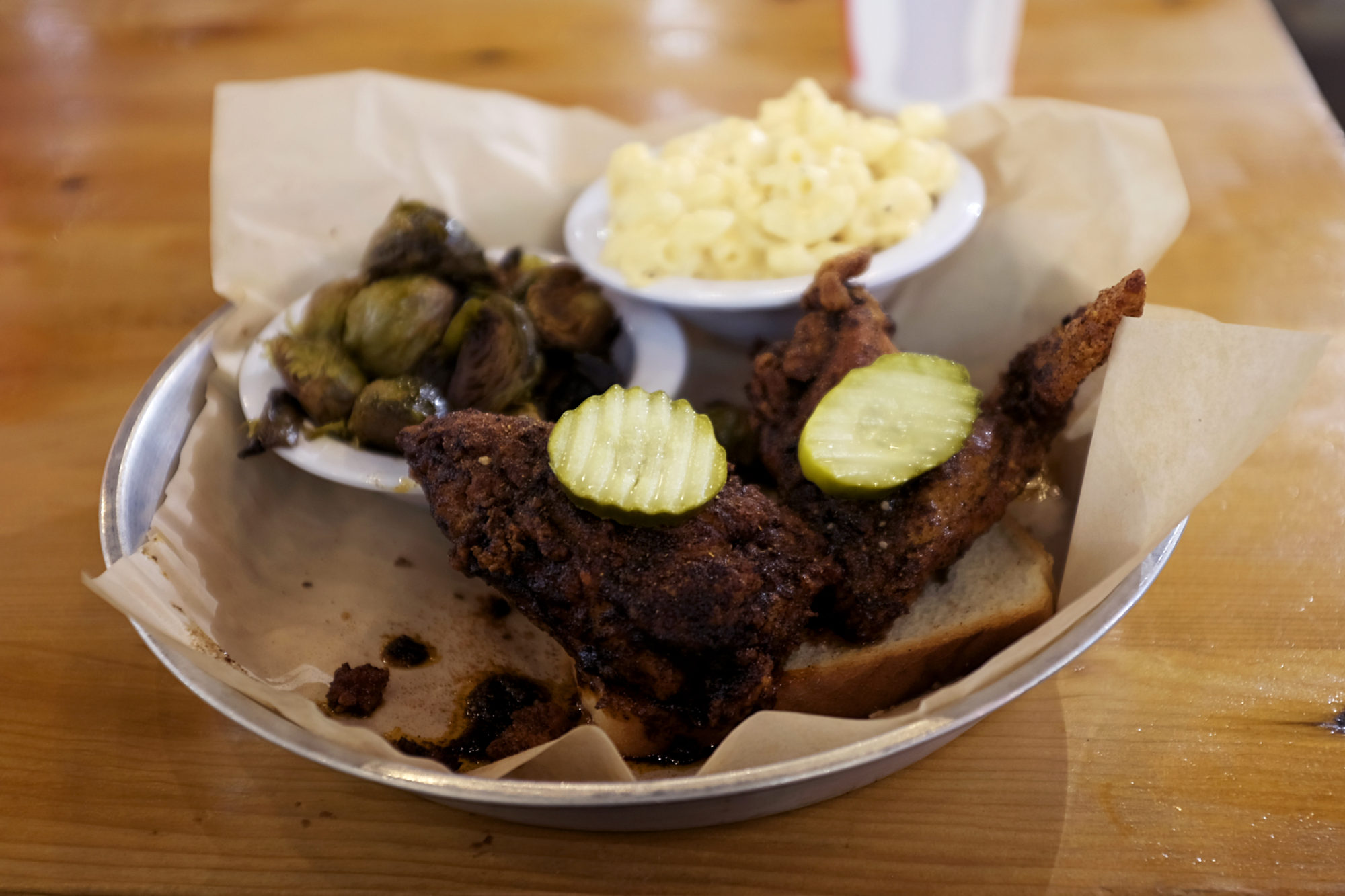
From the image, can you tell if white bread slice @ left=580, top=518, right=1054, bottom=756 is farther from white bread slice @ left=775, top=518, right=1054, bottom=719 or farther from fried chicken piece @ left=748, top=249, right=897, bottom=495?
fried chicken piece @ left=748, top=249, right=897, bottom=495

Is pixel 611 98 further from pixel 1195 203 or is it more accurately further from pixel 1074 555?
pixel 1074 555

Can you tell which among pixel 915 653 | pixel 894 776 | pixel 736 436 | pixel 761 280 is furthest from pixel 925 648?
pixel 761 280

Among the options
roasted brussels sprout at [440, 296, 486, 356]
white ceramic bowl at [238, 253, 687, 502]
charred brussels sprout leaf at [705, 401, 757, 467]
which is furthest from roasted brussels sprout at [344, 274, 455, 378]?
charred brussels sprout leaf at [705, 401, 757, 467]

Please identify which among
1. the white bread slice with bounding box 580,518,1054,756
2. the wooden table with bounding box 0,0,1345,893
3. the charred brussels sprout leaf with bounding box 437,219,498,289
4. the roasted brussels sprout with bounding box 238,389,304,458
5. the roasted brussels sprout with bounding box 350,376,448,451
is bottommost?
the wooden table with bounding box 0,0,1345,893

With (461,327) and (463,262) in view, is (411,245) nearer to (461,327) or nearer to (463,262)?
(463,262)

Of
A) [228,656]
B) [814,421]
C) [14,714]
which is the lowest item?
[14,714]

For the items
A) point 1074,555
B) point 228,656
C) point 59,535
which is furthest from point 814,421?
point 59,535
